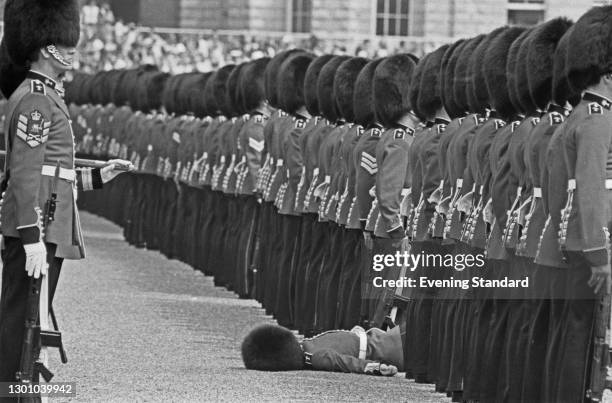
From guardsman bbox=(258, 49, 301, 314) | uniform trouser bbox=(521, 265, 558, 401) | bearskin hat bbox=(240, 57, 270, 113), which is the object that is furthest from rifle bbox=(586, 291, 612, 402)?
bearskin hat bbox=(240, 57, 270, 113)

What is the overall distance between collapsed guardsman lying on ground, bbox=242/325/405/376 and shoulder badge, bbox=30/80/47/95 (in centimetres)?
273

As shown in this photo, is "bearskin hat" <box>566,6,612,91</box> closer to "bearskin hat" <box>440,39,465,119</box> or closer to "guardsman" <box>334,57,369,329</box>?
"bearskin hat" <box>440,39,465,119</box>

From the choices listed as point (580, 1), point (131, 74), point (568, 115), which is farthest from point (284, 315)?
point (580, 1)

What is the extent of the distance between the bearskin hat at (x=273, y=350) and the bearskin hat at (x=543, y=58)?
6.85 ft

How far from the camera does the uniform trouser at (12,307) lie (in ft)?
29.8

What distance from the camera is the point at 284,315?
14680 mm

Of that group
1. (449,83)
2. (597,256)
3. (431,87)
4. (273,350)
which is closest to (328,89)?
(431,87)

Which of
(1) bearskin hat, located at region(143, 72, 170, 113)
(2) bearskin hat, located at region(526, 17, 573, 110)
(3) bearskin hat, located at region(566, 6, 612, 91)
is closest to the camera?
(3) bearskin hat, located at region(566, 6, 612, 91)

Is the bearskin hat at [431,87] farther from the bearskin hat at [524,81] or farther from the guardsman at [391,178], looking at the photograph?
the bearskin hat at [524,81]

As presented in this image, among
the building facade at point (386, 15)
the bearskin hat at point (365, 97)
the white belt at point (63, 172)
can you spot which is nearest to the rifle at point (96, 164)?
the white belt at point (63, 172)

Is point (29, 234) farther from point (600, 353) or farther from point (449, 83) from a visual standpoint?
point (449, 83)

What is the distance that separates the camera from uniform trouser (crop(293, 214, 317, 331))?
1425 centimetres

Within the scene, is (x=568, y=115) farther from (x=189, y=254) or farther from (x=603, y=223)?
(x=189, y=254)

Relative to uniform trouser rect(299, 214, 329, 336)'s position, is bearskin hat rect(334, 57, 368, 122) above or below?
above
